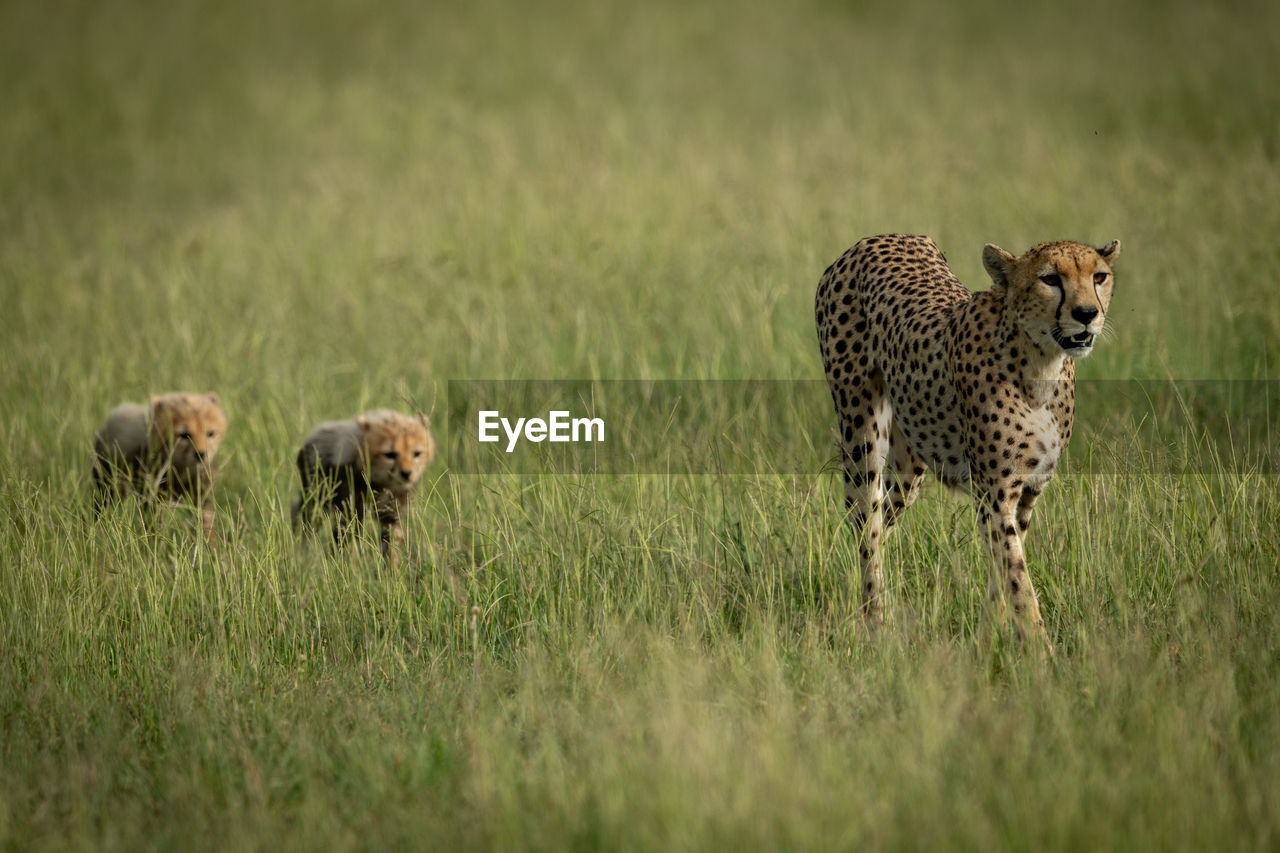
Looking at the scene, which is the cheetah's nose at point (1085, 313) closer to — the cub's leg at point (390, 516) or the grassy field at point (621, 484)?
the grassy field at point (621, 484)

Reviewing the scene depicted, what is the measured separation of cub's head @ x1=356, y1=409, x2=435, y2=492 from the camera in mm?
5938

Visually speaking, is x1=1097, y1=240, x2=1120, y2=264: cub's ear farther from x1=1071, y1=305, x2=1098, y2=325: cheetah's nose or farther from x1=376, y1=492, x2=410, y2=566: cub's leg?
x1=376, y1=492, x2=410, y2=566: cub's leg

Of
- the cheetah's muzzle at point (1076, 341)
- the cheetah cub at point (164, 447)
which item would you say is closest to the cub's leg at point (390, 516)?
the cheetah cub at point (164, 447)

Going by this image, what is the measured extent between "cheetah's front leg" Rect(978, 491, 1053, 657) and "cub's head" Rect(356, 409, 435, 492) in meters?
2.70

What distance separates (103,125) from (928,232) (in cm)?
943

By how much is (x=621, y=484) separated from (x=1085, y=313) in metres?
2.33

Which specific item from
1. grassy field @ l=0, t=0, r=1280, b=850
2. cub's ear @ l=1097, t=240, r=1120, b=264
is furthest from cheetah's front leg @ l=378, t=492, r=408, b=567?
cub's ear @ l=1097, t=240, r=1120, b=264

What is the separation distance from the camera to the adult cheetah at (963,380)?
3.96 m

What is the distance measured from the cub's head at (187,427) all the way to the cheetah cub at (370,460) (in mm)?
416

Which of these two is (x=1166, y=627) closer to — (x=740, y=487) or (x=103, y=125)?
(x=740, y=487)

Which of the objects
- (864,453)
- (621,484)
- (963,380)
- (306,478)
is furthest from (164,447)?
(963,380)

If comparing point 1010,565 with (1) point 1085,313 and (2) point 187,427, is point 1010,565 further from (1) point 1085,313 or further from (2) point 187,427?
(2) point 187,427

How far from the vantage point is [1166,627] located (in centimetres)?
417

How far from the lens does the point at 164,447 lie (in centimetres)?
613
